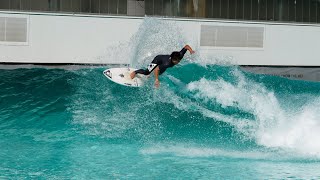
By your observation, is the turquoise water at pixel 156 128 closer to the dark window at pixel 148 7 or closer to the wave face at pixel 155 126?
the wave face at pixel 155 126

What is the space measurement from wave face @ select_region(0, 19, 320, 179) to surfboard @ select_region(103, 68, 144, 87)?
0.79ft

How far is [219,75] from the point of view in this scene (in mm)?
12375

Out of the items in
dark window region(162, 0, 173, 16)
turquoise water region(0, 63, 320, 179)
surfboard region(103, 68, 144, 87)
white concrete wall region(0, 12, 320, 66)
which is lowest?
turquoise water region(0, 63, 320, 179)

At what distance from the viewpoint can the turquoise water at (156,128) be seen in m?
7.27

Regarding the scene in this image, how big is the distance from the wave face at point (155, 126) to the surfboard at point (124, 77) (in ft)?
0.79

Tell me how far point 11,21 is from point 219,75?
558 centimetres

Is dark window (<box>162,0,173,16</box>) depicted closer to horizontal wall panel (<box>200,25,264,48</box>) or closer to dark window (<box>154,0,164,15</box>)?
dark window (<box>154,0,164,15</box>)

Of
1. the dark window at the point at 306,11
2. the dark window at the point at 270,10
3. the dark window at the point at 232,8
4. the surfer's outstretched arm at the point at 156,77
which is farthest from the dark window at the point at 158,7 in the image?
the surfer's outstretched arm at the point at 156,77

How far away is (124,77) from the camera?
35.2 ft

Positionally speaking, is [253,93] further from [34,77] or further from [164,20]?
[34,77]

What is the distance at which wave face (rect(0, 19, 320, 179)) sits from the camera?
7.31 m

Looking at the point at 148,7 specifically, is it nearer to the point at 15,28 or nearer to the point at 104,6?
the point at 104,6

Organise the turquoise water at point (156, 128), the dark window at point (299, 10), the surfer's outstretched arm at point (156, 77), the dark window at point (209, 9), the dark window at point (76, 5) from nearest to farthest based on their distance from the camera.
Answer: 1. the turquoise water at point (156, 128)
2. the surfer's outstretched arm at point (156, 77)
3. the dark window at point (76, 5)
4. the dark window at point (209, 9)
5. the dark window at point (299, 10)

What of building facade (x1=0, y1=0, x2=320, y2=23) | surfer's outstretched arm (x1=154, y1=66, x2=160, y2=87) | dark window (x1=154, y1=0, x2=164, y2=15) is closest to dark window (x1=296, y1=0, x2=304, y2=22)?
building facade (x1=0, y1=0, x2=320, y2=23)
